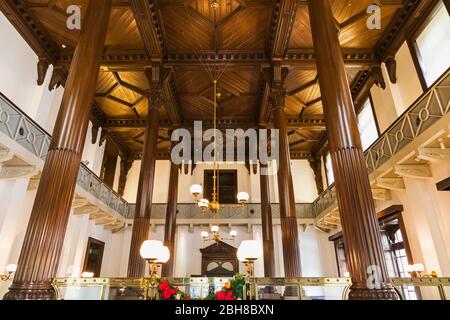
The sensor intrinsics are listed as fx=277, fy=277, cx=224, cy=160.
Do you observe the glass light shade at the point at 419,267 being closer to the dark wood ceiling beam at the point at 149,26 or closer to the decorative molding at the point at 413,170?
the decorative molding at the point at 413,170

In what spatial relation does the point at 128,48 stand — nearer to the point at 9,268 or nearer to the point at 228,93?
the point at 228,93

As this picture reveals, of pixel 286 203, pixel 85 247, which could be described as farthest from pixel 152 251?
pixel 85 247

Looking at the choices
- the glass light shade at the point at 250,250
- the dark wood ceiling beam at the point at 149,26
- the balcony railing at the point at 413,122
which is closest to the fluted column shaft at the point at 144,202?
the dark wood ceiling beam at the point at 149,26

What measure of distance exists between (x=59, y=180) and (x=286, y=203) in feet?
18.7

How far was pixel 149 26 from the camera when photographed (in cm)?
783

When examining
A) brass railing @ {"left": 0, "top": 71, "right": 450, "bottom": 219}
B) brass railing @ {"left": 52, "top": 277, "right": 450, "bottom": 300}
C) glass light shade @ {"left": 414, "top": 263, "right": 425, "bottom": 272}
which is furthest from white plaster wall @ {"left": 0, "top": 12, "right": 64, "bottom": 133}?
glass light shade @ {"left": 414, "top": 263, "right": 425, "bottom": 272}

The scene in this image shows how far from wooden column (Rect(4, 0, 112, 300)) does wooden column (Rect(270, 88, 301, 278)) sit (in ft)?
17.4

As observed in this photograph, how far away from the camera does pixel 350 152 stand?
12.1 feet

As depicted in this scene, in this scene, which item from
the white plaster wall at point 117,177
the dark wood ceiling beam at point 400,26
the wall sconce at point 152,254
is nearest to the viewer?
the wall sconce at point 152,254

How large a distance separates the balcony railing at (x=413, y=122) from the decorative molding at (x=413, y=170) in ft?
1.28

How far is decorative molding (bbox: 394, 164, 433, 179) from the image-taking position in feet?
22.8

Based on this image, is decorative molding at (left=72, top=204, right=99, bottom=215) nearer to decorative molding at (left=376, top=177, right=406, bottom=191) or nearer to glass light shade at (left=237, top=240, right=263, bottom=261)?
glass light shade at (left=237, top=240, right=263, bottom=261)

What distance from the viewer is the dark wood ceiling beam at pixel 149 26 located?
727 cm

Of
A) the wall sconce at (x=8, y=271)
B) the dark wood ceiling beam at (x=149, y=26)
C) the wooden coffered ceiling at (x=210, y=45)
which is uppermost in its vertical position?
the wooden coffered ceiling at (x=210, y=45)
